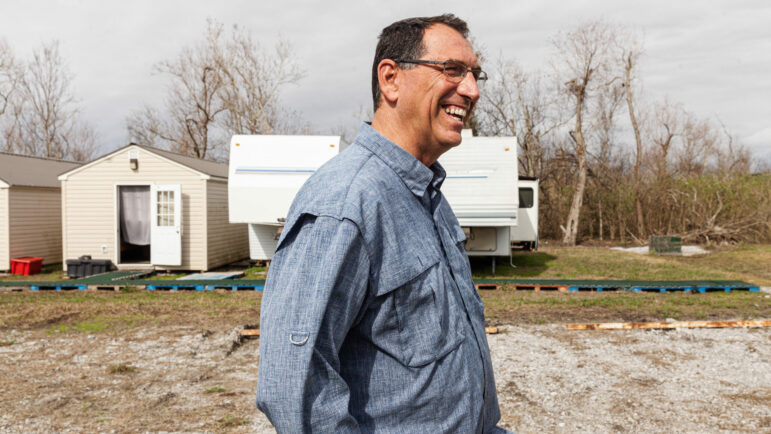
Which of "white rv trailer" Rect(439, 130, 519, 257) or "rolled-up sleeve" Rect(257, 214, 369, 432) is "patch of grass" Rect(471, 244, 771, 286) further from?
"rolled-up sleeve" Rect(257, 214, 369, 432)

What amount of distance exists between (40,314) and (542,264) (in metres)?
12.0

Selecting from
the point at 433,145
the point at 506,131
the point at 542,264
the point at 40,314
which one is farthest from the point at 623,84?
the point at 433,145

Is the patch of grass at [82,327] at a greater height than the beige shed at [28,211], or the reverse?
the beige shed at [28,211]

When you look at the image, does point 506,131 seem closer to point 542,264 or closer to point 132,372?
point 542,264

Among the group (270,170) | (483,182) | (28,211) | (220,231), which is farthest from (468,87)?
(28,211)

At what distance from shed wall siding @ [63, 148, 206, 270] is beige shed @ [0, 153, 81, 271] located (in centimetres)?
144

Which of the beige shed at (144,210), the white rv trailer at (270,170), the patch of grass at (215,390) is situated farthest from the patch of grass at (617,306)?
the beige shed at (144,210)

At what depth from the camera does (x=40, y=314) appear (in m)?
8.87

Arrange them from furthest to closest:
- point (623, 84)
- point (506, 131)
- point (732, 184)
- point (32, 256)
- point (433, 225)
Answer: point (506, 131)
point (623, 84)
point (732, 184)
point (32, 256)
point (433, 225)

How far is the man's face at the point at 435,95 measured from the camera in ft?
5.06

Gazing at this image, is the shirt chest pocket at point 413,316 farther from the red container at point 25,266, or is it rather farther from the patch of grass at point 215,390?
the red container at point 25,266

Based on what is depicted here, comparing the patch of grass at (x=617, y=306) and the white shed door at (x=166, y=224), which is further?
the white shed door at (x=166, y=224)

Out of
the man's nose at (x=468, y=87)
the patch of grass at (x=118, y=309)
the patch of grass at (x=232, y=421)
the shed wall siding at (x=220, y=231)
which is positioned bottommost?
the patch of grass at (x=232, y=421)

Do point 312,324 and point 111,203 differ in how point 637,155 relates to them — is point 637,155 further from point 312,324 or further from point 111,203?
point 312,324
